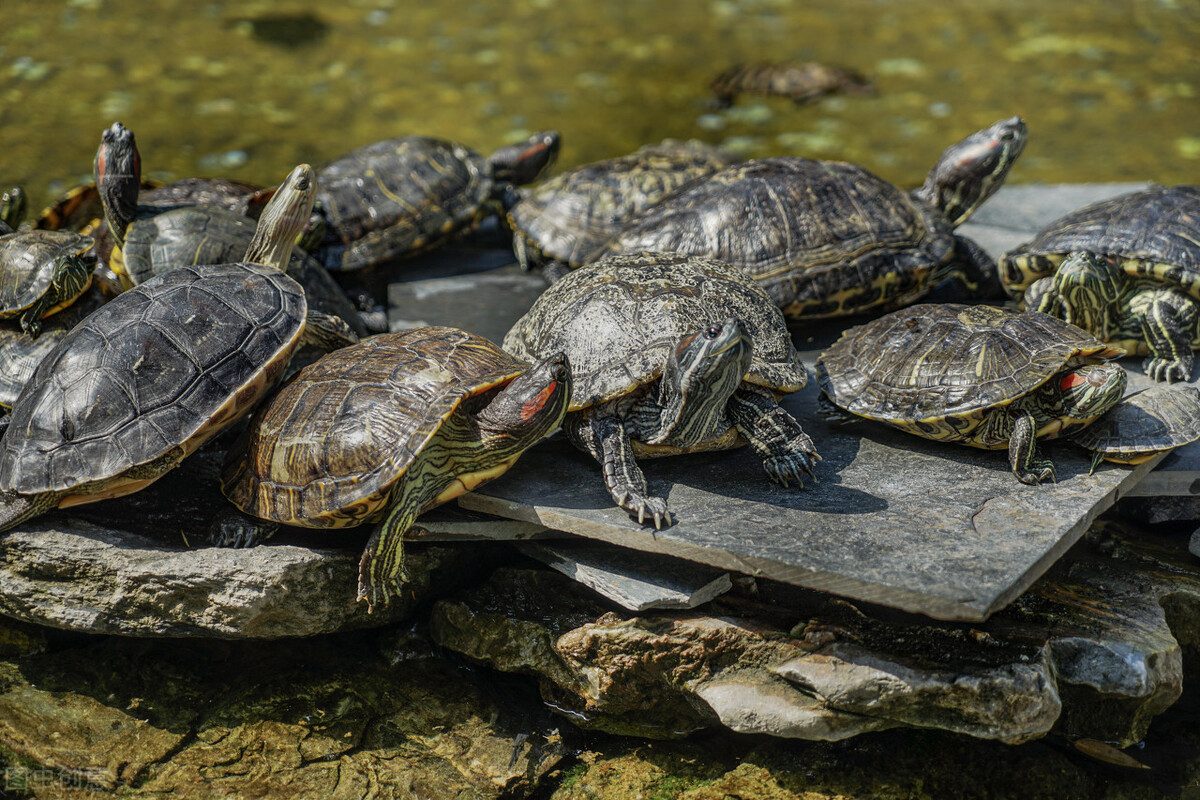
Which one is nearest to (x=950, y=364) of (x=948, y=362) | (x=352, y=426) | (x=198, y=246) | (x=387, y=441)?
(x=948, y=362)

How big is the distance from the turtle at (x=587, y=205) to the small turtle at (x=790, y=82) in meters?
4.04

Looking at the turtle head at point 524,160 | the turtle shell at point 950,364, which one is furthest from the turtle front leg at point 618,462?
the turtle head at point 524,160

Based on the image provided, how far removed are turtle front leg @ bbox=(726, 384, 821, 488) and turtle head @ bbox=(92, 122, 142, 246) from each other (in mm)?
3328

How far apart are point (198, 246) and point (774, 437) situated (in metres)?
3.06

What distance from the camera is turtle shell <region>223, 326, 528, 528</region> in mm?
3646

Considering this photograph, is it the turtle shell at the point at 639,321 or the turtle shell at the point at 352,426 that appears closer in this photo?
the turtle shell at the point at 352,426

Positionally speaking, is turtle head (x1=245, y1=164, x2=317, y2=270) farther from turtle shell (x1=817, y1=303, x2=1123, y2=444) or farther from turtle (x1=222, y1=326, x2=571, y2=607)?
turtle shell (x1=817, y1=303, x2=1123, y2=444)

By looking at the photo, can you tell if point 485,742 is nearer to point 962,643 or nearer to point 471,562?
point 471,562

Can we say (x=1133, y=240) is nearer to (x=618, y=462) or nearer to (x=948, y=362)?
(x=948, y=362)

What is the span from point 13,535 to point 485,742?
2066mm

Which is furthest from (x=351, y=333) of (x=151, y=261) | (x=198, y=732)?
(x=198, y=732)

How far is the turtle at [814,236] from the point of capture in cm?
525

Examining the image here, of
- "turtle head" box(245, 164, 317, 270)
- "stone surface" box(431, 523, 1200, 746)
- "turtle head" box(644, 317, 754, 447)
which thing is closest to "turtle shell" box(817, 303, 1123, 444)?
"turtle head" box(644, 317, 754, 447)

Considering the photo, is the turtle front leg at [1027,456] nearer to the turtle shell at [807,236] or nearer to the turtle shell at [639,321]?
the turtle shell at [639,321]
